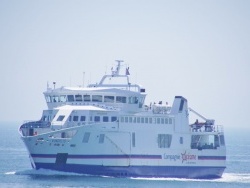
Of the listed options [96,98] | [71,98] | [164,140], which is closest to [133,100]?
[96,98]

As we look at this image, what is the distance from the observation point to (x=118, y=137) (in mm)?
54812

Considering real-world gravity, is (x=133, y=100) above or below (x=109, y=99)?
below

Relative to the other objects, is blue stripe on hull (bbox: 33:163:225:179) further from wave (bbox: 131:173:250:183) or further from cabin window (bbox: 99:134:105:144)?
cabin window (bbox: 99:134:105:144)

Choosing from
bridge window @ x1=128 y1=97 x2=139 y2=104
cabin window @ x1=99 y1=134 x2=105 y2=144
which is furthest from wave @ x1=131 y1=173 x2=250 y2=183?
bridge window @ x1=128 y1=97 x2=139 y2=104

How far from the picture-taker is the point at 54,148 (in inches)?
2088

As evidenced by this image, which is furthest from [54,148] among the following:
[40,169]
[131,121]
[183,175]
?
[183,175]

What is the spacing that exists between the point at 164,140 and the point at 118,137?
489 cm

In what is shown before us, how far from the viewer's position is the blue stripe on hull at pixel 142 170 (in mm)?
53594

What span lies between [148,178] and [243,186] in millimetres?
7781

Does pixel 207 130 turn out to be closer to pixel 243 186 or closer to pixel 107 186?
pixel 243 186

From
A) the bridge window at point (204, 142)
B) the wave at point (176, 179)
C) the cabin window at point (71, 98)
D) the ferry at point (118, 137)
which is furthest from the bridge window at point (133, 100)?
the bridge window at point (204, 142)

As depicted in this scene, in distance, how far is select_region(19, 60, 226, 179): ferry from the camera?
53.4 m

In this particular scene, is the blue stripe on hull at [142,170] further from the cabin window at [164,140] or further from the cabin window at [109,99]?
the cabin window at [109,99]

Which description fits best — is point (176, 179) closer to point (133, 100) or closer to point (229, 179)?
point (229, 179)
